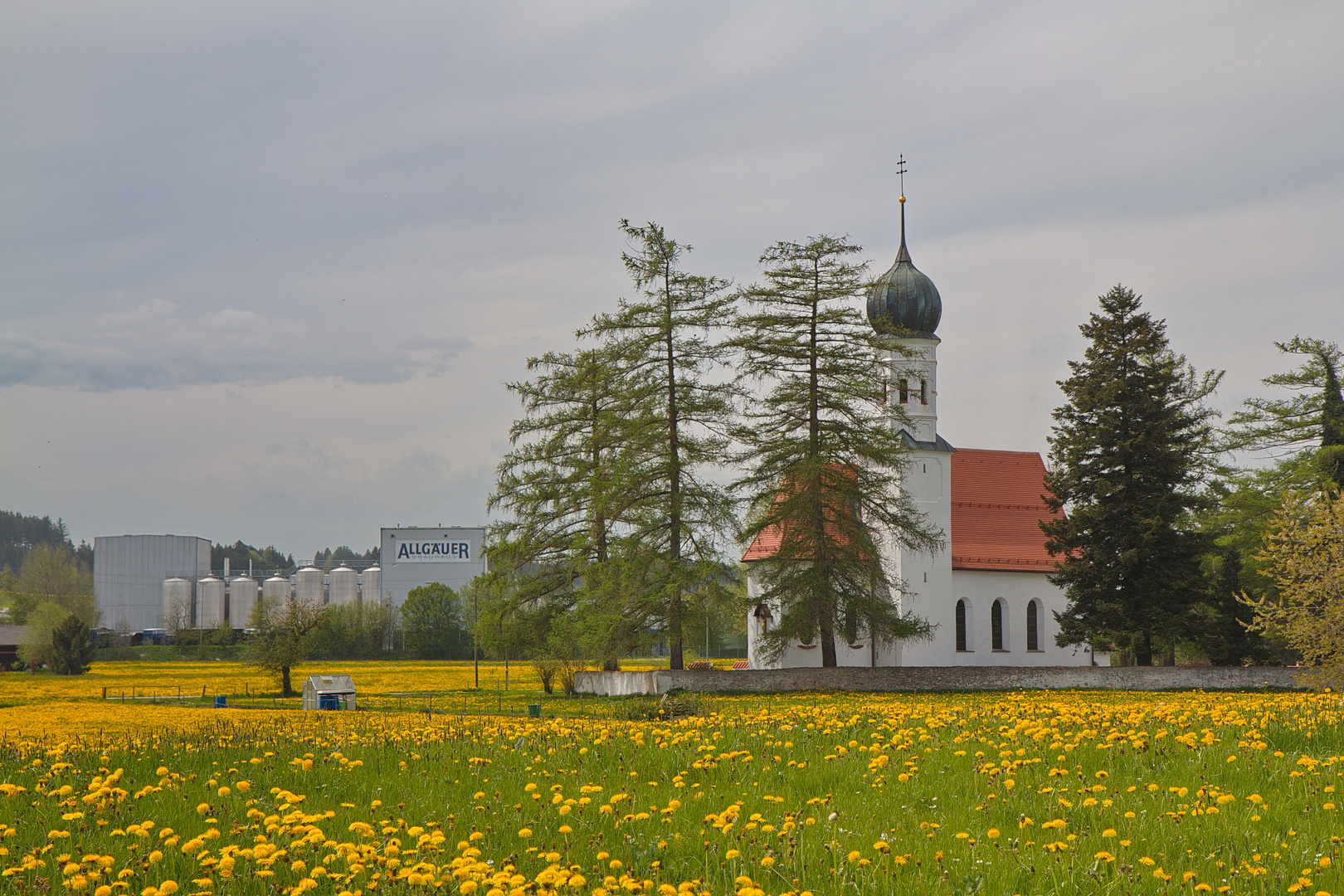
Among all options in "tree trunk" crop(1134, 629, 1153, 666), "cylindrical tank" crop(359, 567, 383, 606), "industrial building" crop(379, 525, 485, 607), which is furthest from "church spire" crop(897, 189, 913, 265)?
"cylindrical tank" crop(359, 567, 383, 606)

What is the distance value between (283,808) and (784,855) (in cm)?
338

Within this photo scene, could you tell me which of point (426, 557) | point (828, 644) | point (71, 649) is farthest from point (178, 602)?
point (828, 644)

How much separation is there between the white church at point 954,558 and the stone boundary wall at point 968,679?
6.55 meters

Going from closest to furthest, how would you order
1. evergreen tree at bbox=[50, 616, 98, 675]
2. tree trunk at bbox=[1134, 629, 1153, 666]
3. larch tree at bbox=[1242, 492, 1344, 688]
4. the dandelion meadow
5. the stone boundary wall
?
1. the dandelion meadow
2. larch tree at bbox=[1242, 492, 1344, 688]
3. the stone boundary wall
4. tree trunk at bbox=[1134, 629, 1153, 666]
5. evergreen tree at bbox=[50, 616, 98, 675]

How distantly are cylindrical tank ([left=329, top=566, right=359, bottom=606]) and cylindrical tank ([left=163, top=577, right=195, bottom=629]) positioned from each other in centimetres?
1664

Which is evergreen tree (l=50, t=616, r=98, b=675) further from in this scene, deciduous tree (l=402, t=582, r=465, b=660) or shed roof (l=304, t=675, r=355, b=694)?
shed roof (l=304, t=675, r=355, b=694)

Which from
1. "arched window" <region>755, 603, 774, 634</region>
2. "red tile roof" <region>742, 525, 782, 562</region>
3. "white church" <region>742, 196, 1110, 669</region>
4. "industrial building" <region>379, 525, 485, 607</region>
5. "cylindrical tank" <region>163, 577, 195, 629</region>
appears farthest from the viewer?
"cylindrical tank" <region>163, 577, 195, 629</region>

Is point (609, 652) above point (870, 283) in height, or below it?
below

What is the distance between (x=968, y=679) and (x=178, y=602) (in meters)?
105

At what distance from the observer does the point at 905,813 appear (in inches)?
297

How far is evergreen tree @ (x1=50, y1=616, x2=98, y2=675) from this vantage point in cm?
6153

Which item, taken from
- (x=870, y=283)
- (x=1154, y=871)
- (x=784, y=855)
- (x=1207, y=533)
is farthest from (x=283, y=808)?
(x=1207, y=533)

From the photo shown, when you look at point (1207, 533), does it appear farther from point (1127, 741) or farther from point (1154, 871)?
point (1154, 871)

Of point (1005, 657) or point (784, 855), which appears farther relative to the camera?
point (1005, 657)
